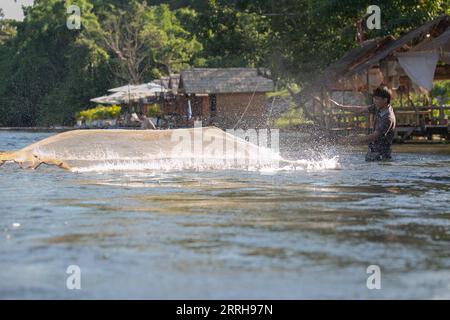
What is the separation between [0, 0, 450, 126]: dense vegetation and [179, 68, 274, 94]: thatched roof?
4.40ft

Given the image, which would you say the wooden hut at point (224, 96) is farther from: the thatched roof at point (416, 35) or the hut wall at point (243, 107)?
the thatched roof at point (416, 35)

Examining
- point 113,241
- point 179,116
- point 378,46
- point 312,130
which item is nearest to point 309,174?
point 113,241

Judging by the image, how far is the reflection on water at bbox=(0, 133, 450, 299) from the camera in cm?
627

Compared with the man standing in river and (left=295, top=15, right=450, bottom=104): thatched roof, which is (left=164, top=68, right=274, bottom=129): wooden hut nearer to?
(left=295, top=15, right=450, bottom=104): thatched roof

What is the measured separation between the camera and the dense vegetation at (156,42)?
1516 inches

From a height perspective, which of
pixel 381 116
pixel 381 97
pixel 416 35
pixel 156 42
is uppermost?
pixel 156 42

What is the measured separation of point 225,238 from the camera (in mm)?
8211

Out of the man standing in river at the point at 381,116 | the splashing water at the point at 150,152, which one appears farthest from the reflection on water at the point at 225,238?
the splashing water at the point at 150,152

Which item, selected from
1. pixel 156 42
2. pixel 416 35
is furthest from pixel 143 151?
pixel 156 42

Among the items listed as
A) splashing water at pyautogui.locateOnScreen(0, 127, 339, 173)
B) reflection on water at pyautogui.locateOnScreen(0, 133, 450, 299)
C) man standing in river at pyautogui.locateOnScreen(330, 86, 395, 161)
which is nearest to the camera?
reflection on water at pyautogui.locateOnScreen(0, 133, 450, 299)

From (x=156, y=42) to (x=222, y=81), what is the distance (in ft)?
51.8

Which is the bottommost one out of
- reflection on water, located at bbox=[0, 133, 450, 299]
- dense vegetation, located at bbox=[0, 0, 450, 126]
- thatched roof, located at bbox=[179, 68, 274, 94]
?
reflection on water, located at bbox=[0, 133, 450, 299]

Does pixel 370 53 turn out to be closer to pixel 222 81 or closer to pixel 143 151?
pixel 143 151

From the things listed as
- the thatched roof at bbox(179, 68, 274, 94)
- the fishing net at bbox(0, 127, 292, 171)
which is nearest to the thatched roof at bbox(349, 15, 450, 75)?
the fishing net at bbox(0, 127, 292, 171)
